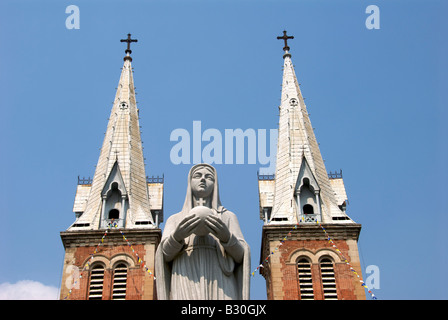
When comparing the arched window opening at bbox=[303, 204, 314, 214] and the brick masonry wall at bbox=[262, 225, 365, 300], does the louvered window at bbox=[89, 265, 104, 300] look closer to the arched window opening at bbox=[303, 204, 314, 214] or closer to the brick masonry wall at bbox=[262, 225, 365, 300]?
the brick masonry wall at bbox=[262, 225, 365, 300]

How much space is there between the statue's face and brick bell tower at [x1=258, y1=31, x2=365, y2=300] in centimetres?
2228

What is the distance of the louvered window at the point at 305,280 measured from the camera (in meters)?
33.3

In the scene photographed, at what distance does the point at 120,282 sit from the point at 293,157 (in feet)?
37.3

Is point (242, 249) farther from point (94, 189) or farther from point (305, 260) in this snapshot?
point (94, 189)

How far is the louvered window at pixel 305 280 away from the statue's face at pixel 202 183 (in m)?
22.8

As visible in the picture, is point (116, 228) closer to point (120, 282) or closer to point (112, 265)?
point (112, 265)

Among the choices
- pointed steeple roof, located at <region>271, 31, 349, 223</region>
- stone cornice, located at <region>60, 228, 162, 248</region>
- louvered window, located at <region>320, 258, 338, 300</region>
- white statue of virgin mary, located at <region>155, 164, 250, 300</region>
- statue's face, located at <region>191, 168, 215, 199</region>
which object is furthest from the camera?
pointed steeple roof, located at <region>271, 31, 349, 223</region>

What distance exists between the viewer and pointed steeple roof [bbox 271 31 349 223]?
3709 centimetres

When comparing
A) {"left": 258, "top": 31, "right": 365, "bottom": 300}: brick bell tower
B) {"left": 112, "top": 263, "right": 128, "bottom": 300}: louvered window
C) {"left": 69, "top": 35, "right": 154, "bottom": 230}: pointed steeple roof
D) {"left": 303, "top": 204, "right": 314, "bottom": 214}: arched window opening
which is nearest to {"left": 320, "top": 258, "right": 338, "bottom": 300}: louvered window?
{"left": 258, "top": 31, "right": 365, "bottom": 300}: brick bell tower

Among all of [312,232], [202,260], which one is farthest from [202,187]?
[312,232]

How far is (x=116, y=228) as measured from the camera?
35.5 meters

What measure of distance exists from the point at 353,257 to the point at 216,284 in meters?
24.8

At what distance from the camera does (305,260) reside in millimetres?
34594

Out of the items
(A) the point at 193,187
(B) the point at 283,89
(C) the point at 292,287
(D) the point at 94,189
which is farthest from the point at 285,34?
(A) the point at 193,187
